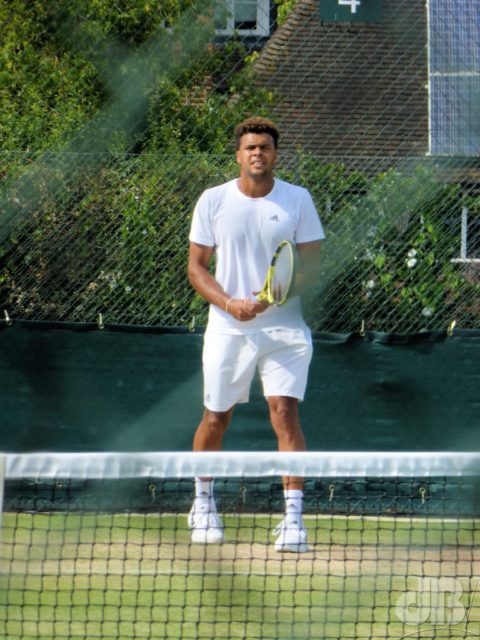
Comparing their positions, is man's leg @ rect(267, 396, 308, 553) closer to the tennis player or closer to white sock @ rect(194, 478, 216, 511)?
the tennis player

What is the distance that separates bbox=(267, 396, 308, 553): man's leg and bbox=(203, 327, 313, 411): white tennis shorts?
0.17 ft

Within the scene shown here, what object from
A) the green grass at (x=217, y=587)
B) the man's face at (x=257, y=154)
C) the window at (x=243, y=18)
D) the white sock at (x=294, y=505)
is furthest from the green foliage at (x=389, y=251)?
the white sock at (x=294, y=505)

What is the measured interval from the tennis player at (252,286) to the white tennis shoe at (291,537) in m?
0.33

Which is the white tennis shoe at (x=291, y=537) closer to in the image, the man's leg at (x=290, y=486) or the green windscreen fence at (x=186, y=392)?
the man's leg at (x=290, y=486)

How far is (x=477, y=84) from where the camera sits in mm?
5934

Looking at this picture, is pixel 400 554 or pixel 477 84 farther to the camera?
pixel 477 84

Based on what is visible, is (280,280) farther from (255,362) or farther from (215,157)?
(215,157)

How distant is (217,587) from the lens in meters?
4.13

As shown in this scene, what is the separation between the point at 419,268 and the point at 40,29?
2.01m

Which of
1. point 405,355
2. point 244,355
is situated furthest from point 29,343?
point 405,355

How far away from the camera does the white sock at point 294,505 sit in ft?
15.1

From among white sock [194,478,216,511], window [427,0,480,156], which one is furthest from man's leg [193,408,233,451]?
window [427,0,480,156]

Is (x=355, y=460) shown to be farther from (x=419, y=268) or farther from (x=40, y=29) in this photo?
(x=40, y=29)

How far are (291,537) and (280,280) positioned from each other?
3.05 feet
